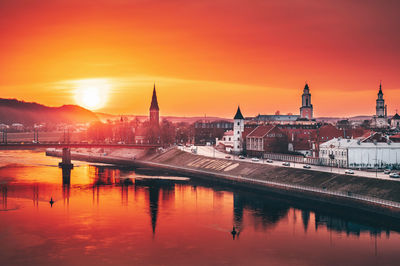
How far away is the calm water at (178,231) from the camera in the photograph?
4909cm

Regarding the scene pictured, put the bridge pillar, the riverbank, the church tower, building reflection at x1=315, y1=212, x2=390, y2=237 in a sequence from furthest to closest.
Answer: the church tower
the bridge pillar
the riverbank
building reflection at x1=315, y1=212, x2=390, y2=237

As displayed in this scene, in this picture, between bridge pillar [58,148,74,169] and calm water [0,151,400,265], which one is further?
bridge pillar [58,148,74,169]

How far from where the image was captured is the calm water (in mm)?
49094

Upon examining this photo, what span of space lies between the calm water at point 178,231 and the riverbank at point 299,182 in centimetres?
338

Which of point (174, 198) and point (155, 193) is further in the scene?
point (155, 193)

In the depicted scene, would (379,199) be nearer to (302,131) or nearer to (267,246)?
(267,246)

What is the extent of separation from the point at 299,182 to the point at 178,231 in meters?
31.7

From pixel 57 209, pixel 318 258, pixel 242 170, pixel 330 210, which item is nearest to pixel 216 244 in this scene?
pixel 318 258

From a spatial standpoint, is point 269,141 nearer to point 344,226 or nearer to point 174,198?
point 174,198

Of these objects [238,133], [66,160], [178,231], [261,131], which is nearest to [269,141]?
[261,131]

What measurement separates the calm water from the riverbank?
3.38 meters

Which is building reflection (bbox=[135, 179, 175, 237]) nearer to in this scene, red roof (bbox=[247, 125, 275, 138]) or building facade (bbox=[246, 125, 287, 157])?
building facade (bbox=[246, 125, 287, 157])

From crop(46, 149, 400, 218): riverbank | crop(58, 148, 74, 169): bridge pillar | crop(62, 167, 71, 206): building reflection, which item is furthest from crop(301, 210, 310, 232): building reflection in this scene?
crop(58, 148, 74, 169): bridge pillar

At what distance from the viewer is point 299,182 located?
8494cm
